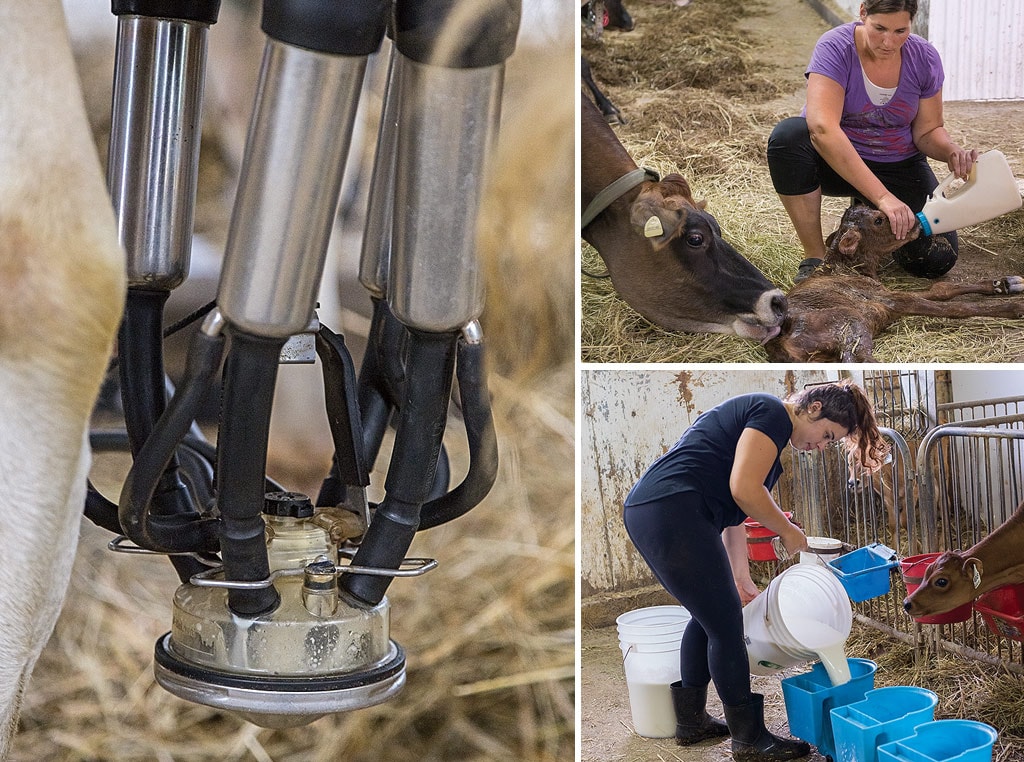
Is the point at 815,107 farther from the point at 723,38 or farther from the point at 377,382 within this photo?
the point at 377,382

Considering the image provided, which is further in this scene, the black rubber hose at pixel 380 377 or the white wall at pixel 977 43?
the white wall at pixel 977 43

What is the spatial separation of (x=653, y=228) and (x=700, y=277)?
110 mm

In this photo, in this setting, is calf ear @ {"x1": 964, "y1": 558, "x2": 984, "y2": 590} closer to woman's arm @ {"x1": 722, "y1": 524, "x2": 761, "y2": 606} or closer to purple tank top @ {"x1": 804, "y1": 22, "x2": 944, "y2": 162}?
woman's arm @ {"x1": 722, "y1": 524, "x2": 761, "y2": 606}

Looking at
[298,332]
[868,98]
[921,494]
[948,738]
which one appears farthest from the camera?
[921,494]

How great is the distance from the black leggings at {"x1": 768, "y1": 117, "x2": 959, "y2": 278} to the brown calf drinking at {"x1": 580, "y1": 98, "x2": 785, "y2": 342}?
0.56 ft

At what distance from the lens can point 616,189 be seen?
1.55 metres

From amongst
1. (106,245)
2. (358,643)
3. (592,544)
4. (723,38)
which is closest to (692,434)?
(592,544)

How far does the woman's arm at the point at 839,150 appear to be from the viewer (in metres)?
Answer: 1.56

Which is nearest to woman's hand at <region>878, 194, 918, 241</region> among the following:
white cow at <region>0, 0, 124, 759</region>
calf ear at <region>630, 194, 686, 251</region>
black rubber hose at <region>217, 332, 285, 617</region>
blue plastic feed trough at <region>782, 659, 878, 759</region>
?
calf ear at <region>630, 194, 686, 251</region>

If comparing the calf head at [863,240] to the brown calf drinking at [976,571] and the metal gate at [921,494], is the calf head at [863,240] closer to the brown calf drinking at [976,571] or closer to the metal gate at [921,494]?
the metal gate at [921,494]

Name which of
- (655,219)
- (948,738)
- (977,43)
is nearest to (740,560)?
(948,738)

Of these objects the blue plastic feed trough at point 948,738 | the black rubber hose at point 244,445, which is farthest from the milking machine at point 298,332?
the blue plastic feed trough at point 948,738

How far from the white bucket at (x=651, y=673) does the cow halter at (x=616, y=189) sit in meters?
0.74

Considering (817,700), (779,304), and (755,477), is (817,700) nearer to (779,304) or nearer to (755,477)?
(755,477)
